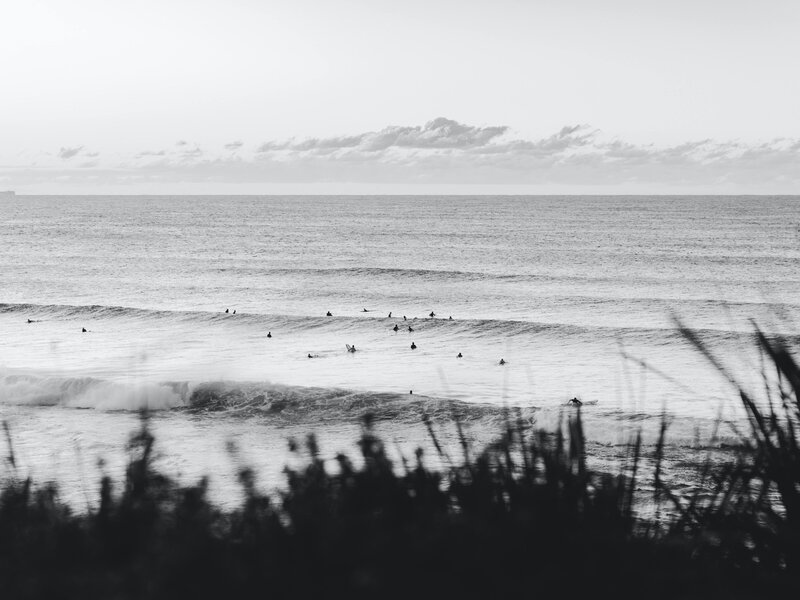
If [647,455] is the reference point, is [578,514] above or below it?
above

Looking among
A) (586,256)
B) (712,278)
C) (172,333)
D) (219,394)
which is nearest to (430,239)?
(586,256)

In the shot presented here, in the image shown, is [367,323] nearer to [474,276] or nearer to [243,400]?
[243,400]

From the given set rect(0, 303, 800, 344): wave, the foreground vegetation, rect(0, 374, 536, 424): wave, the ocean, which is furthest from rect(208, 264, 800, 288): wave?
the foreground vegetation

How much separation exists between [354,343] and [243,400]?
809 centimetres

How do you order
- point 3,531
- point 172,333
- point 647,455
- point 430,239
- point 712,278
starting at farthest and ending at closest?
point 430,239
point 712,278
point 172,333
point 647,455
point 3,531

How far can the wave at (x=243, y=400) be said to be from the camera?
626 inches

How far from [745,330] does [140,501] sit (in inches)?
979

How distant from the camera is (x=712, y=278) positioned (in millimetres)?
41531

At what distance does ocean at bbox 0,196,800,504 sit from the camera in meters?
13.8

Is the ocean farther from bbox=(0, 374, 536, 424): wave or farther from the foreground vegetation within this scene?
the foreground vegetation

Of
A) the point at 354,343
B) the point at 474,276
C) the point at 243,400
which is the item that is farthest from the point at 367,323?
the point at 474,276

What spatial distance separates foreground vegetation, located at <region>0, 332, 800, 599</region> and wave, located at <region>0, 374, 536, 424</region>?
39.5 feet

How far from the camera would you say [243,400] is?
16.8m

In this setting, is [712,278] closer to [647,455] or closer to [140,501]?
[647,455]
